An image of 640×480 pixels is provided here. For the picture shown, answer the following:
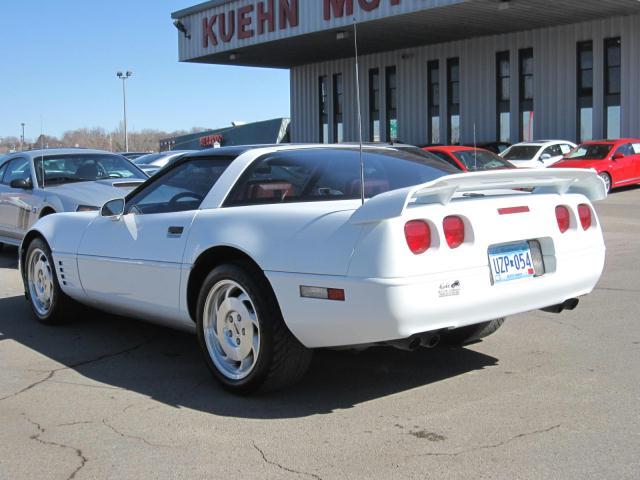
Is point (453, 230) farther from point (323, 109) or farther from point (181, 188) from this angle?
point (323, 109)

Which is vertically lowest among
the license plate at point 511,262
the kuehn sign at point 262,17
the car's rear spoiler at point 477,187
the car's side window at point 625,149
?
the license plate at point 511,262

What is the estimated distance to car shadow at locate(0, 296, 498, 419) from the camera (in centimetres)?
426

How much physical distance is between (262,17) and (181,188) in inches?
1113

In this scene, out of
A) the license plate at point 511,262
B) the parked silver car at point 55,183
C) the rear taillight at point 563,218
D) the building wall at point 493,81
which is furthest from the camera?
the building wall at point 493,81

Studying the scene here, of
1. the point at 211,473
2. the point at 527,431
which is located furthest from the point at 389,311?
the point at 211,473

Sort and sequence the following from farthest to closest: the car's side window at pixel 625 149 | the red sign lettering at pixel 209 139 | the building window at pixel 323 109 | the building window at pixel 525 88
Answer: the red sign lettering at pixel 209 139 < the building window at pixel 323 109 < the building window at pixel 525 88 < the car's side window at pixel 625 149

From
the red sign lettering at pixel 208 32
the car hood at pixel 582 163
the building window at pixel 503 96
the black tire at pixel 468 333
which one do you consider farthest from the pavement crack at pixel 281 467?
the red sign lettering at pixel 208 32

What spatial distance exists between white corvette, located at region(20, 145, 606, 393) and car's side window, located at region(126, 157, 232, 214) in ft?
0.03

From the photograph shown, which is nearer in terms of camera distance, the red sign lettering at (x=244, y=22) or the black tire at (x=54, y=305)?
the black tire at (x=54, y=305)

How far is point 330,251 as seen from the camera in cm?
387

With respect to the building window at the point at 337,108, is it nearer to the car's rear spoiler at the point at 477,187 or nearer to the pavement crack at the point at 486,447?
the car's rear spoiler at the point at 477,187

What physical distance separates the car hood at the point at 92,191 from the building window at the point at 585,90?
22.6m

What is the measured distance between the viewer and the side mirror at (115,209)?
5414 mm

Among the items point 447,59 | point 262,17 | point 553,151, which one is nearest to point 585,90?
point 447,59
